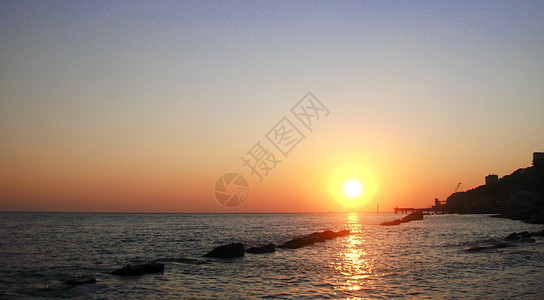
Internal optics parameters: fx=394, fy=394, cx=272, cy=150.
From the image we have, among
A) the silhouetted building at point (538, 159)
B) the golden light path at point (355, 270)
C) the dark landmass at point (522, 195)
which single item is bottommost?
the golden light path at point (355, 270)

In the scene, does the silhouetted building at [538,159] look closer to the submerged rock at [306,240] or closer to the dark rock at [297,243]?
the submerged rock at [306,240]

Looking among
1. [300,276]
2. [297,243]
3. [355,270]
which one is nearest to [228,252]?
[300,276]

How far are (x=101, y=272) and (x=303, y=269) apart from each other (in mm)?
15243

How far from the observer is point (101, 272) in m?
29.5

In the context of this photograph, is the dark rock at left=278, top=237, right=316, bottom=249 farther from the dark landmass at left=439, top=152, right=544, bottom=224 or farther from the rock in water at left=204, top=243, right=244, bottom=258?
the dark landmass at left=439, top=152, right=544, bottom=224

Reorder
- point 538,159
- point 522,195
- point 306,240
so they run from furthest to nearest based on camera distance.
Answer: point 522,195 < point 538,159 < point 306,240

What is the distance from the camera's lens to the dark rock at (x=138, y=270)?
27484 mm

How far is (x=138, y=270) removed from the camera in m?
27.7

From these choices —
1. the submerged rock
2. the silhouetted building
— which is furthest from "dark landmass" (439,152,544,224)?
the submerged rock

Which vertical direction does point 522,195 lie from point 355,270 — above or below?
above

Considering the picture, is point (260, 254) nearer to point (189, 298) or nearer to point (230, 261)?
point (230, 261)

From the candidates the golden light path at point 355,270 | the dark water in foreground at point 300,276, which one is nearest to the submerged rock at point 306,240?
the dark water in foreground at point 300,276

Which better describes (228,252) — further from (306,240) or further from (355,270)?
(306,240)

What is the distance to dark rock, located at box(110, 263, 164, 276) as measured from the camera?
27.5 metres
